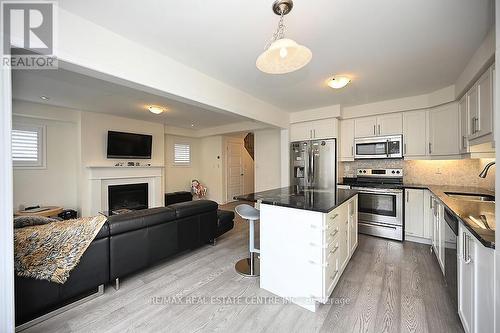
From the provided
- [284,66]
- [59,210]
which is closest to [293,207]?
[284,66]

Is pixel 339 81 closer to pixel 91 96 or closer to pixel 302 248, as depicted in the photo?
pixel 302 248

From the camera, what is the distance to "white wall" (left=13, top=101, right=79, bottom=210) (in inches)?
159

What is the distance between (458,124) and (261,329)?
3.90 meters

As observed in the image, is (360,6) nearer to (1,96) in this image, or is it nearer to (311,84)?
(311,84)

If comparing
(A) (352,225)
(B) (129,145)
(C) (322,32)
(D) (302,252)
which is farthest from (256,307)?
(B) (129,145)

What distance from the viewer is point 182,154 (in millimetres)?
7027

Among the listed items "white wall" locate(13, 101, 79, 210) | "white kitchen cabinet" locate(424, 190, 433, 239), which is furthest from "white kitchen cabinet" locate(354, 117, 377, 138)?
"white wall" locate(13, 101, 79, 210)

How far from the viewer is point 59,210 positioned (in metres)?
4.15

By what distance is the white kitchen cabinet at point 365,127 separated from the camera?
4.00 metres

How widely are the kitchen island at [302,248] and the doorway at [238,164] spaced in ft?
16.4

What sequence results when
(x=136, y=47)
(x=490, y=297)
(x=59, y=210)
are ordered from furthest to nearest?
(x=59, y=210) → (x=136, y=47) → (x=490, y=297)

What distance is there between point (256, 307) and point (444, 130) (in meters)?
3.81

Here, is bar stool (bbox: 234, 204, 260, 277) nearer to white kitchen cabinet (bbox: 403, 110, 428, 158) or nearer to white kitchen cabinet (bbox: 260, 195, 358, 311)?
white kitchen cabinet (bbox: 260, 195, 358, 311)

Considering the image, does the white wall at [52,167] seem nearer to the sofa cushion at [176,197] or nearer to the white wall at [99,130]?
the white wall at [99,130]
